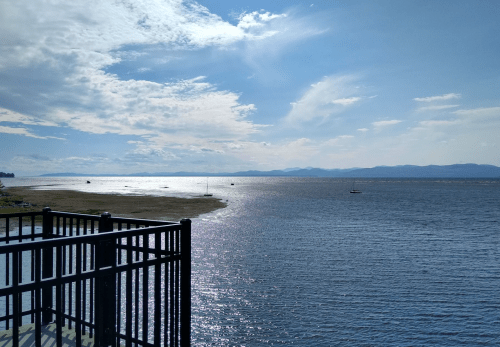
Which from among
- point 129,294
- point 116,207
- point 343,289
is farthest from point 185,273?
point 116,207

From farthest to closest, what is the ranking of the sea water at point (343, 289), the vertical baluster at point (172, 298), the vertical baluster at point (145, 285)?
the sea water at point (343, 289) < the vertical baluster at point (172, 298) < the vertical baluster at point (145, 285)

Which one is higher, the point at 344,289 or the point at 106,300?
the point at 106,300

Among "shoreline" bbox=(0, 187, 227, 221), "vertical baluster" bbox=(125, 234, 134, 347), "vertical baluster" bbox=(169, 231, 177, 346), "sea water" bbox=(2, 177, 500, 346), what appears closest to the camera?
"vertical baluster" bbox=(125, 234, 134, 347)

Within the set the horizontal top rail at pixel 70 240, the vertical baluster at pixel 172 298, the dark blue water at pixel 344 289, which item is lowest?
the dark blue water at pixel 344 289

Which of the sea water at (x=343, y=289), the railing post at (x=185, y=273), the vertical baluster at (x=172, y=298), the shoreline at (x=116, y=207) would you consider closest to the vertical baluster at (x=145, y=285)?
the vertical baluster at (x=172, y=298)

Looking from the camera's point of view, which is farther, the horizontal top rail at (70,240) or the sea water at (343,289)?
the sea water at (343,289)

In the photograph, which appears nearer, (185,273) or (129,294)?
(129,294)

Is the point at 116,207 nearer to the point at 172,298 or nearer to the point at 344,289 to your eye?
the point at 344,289

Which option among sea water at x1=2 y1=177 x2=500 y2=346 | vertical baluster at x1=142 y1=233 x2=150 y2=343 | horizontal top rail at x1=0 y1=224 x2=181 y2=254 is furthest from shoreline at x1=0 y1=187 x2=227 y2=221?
horizontal top rail at x1=0 y1=224 x2=181 y2=254

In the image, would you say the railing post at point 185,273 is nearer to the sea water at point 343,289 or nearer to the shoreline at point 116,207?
the sea water at point 343,289

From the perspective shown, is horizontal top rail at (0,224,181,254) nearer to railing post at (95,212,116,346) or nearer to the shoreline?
railing post at (95,212,116,346)

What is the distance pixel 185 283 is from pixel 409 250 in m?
28.4

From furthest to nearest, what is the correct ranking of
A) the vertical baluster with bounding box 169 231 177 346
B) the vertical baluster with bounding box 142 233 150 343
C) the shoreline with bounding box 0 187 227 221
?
the shoreline with bounding box 0 187 227 221
the vertical baluster with bounding box 169 231 177 346
the vertical baluster with bounding box 142 233 150 343

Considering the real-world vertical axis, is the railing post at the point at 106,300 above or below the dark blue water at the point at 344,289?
above
